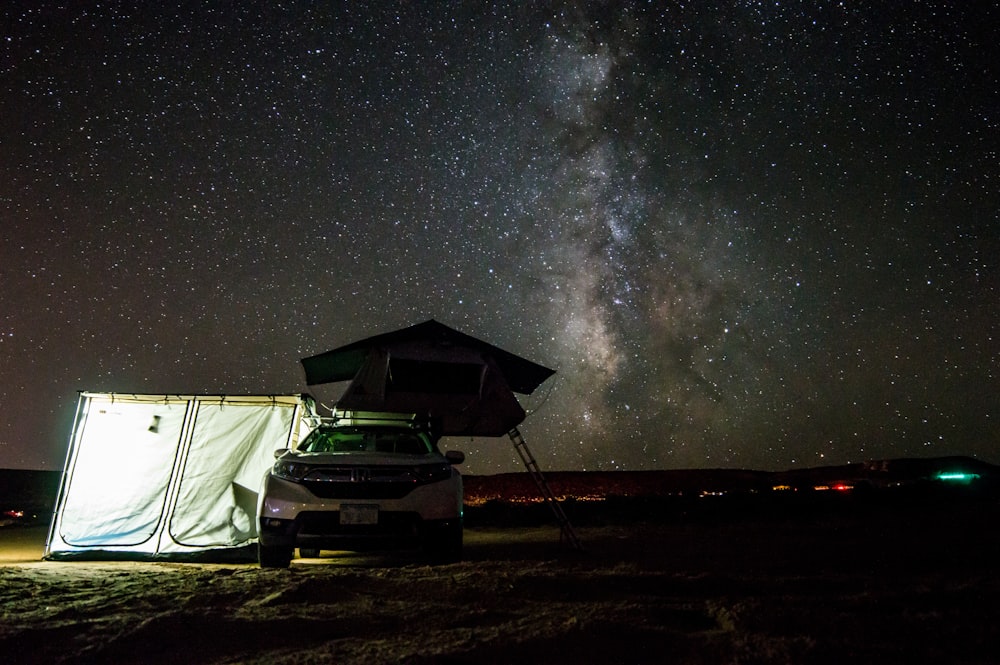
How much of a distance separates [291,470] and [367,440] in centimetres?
138

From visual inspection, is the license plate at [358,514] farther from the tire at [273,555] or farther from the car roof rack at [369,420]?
the car roof rack at [369,420]

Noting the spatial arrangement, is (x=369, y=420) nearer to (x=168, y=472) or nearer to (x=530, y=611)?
(x=168, y=472)

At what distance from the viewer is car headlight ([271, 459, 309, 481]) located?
6941 millimetres

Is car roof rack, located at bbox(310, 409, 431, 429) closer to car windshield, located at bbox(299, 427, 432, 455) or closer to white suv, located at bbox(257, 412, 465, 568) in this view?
car windshield, located at bbox(299, 427, 432, 455)

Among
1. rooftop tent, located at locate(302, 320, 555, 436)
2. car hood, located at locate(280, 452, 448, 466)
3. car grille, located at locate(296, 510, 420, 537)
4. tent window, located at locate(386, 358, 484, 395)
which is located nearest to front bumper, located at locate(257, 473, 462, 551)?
car grille, located at locate(296, 510, 420, 537)

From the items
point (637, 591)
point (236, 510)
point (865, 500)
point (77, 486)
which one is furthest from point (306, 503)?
point (865, 500)

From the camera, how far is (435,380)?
9.92 m

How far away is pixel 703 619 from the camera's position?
155 inches

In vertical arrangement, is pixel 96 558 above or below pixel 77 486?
below

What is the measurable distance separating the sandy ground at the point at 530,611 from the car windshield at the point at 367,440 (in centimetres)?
163

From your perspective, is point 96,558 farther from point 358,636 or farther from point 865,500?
point 865,500

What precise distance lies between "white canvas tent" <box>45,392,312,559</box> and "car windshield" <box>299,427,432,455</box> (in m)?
1.19

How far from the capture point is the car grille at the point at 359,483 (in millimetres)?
6844

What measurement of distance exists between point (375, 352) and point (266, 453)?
1992mm
